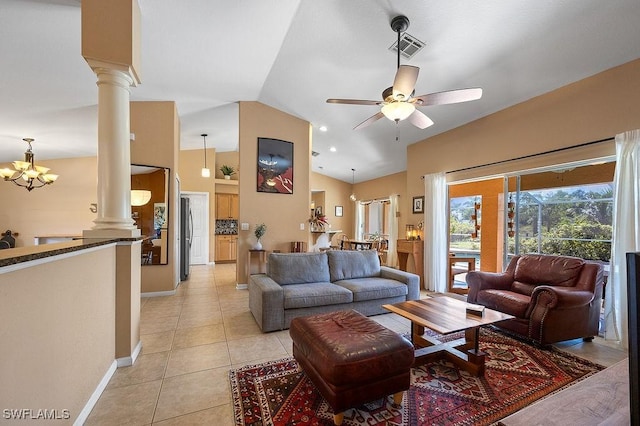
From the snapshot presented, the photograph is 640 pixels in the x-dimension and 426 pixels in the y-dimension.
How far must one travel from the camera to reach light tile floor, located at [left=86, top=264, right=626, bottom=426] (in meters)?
1.79

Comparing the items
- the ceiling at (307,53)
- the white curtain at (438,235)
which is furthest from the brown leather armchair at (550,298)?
the ceiling at (307,53)

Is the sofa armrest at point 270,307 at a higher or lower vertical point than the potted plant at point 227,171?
lower

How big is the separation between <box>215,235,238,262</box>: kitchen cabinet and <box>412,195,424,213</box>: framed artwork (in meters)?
5.00

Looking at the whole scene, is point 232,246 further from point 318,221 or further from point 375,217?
point 375,217

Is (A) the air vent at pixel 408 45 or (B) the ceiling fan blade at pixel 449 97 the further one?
(A) the air vent at pixel 408 45

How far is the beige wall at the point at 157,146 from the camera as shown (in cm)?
433

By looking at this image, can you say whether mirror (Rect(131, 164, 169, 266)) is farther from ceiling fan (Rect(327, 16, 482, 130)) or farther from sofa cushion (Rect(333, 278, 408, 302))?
ceiling fan (Rect(327, 16, 482, 130))

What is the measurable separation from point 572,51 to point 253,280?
437 cm

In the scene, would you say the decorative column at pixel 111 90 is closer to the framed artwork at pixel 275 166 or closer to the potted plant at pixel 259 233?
the potted plant at pixel 259 233

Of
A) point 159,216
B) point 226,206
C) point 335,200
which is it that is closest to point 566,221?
point 159,216

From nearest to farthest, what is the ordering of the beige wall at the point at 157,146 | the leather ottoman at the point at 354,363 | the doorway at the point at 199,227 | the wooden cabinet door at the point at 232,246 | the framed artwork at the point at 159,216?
the leather ottoman at the point at 354,363 → the beige wall at the point at 157,146 → the framed artwork at the point at 159,216 → the doorway at the point at 199,227 → the wooden cabinet door at the point at 232,246

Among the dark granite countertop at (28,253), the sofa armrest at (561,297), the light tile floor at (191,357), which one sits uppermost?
the dark granite countertop at (28,253)

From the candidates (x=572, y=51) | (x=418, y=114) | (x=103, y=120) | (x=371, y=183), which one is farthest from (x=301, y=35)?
(x=371, y=183)

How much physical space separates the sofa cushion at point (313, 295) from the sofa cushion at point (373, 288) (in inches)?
4.8
